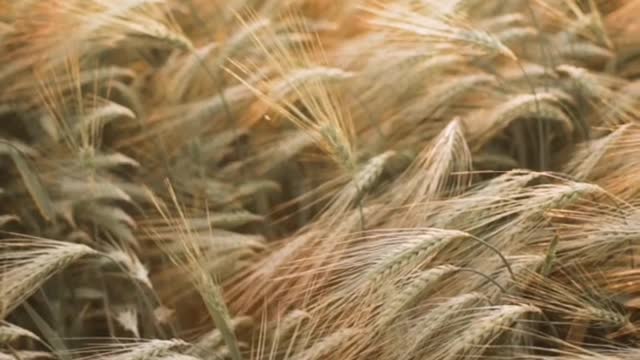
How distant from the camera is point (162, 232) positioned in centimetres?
178

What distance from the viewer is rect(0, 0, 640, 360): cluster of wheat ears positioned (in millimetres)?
1497

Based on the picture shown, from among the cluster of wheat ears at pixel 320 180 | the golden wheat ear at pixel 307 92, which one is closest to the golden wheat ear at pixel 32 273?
the cluster of wheat ears at pixel 320 180

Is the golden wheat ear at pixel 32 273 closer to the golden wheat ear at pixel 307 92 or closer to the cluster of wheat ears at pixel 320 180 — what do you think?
the cluster of wheat ears at pixel 320 180

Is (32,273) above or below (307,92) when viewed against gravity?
below

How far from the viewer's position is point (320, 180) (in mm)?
1847

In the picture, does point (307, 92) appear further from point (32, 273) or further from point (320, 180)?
point (32, 273)

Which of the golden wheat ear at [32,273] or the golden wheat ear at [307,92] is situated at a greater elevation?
the golden wheat ear at [307,92]

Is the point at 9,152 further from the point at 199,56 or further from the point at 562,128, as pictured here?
the point at 562,128

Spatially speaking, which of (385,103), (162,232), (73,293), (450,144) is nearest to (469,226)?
(450,144)

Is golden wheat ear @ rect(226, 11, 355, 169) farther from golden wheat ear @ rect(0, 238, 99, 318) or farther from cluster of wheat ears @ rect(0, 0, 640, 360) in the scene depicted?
golden wheat ear @ rect(0, 238, 99, 318)

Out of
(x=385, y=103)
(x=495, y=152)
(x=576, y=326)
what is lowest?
(x=576, y=326)

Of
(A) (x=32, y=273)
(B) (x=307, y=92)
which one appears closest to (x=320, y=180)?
(B) (x=307, y=92)

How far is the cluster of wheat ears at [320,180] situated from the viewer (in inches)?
58.9

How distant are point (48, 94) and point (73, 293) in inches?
12.2
